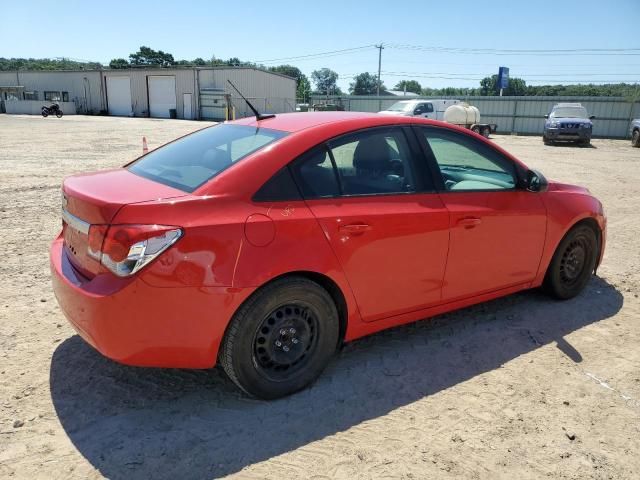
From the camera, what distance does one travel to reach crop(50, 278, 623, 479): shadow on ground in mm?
2627

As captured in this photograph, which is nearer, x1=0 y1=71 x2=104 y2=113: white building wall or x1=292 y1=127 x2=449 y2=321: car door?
x1=292 y1=127 x2=449 y2=321: car door

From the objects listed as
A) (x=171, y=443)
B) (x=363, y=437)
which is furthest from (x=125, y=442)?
(x=363, y=437)

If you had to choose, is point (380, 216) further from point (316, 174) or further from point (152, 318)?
point (152, 318)

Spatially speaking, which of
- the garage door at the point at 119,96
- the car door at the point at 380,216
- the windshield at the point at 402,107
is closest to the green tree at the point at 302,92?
the garage door at the point at 119,96

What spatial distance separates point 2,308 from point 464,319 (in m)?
3.76

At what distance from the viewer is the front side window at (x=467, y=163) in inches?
147

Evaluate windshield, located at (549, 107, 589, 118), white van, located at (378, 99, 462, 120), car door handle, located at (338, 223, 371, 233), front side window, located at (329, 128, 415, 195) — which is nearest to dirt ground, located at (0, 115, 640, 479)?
car door handle, located at (338, 223, 371, 233)

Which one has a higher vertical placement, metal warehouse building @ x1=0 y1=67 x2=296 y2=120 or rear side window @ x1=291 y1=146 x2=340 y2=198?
metal warehouse building @ x1=0 y1=67 x2=296 y2=120

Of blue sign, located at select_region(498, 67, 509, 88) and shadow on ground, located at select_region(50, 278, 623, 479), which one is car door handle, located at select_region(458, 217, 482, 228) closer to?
shadow on ground, located at select_region(50, 278, 623, 479)

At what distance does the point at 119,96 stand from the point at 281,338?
52582 mm

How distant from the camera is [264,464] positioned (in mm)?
2572

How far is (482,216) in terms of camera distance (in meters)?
3.77

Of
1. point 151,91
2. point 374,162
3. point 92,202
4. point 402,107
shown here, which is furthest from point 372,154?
point 151,91

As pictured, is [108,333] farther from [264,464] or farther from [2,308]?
[2,308]
